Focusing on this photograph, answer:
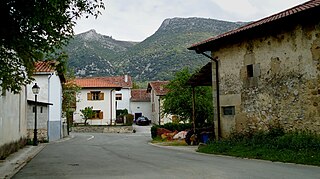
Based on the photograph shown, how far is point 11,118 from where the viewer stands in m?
21.2

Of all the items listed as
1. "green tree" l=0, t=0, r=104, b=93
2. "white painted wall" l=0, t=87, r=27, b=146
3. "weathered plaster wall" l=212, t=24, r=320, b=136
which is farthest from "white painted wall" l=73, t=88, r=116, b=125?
"green tree" l=0, t=0, r=104, b=93

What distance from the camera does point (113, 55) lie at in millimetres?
136375

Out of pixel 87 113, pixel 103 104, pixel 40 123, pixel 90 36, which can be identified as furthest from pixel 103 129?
pixel 90 36

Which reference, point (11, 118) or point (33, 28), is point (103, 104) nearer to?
point (11, 118)

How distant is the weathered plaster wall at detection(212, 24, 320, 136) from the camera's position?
1727cm

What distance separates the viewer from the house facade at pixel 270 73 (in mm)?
17250

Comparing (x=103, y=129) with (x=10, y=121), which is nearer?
(x=10, y=121)

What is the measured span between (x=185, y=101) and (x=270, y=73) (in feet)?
57.4

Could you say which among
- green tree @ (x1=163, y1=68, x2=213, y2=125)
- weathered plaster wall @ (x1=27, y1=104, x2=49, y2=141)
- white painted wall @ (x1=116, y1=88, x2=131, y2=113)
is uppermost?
white painted wall @ (x1=116, y1=88, x2=131, y2=113)

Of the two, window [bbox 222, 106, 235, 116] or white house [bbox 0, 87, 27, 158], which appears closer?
white house [bbox 0, 87, 27, 158]

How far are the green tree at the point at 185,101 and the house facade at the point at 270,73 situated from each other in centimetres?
1278

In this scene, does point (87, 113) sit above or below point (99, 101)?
below

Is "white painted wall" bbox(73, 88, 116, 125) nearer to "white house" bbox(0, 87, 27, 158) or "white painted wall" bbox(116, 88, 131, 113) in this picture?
"white painted wall" bbox(116, 88, 131, 113)

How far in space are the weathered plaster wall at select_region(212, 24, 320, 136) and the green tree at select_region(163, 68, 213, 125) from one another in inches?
528
